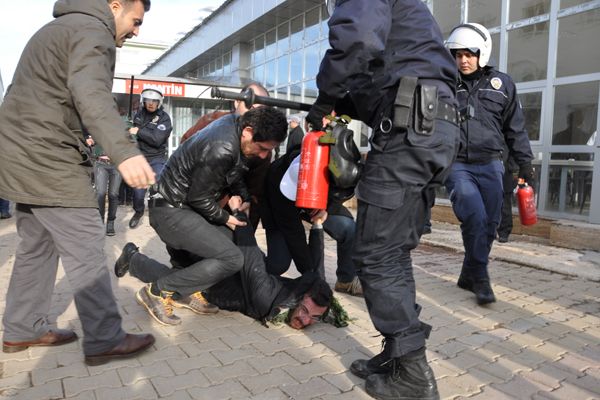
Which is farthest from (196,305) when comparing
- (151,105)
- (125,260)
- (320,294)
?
(151,105)

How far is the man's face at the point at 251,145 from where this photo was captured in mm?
2875

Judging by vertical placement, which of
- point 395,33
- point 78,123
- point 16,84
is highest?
point 395,33

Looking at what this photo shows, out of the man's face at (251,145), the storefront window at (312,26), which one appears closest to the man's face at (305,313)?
the man's face at (251,145)

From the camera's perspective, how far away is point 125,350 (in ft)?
7.96

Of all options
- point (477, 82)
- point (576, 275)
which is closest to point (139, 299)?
point (477, 82)

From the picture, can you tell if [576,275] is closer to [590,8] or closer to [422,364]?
[422,364]

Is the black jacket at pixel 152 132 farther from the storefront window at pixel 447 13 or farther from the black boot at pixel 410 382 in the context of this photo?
the black boot at pixel 410 382

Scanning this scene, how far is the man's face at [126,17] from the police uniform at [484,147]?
2.34 m

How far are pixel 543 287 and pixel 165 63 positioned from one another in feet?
75.4

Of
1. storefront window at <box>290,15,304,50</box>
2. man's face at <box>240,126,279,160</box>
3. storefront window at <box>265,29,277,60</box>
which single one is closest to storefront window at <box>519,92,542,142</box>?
man's face at <box>240,126,279,160</box>

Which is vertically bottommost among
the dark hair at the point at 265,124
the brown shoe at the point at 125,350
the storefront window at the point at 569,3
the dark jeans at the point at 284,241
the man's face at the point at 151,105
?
the brown shoe at the point at 125,350

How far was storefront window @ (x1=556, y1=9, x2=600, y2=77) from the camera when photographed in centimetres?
582

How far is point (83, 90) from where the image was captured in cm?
199

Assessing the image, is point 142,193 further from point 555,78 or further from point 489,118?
point 555,78
